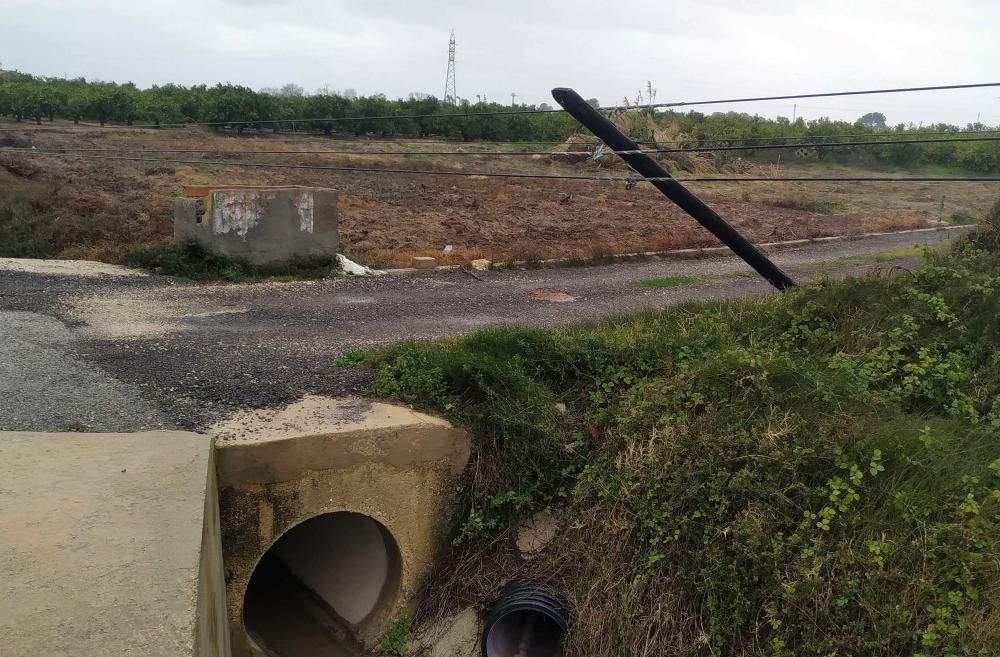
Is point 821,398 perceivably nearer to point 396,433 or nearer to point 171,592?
point 396,433

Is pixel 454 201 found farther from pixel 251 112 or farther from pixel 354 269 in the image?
pixel 251 112

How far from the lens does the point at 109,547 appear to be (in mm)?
3941

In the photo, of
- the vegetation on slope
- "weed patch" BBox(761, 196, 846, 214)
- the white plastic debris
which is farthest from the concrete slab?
"weed patch" BBox(761, 196, 846, 214)

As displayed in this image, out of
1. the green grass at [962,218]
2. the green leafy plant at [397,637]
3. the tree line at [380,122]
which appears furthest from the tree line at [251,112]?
the green leafy plant at [397,637]

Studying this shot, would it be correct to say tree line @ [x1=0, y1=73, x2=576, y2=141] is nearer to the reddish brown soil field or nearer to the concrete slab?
the reddish brown soil field

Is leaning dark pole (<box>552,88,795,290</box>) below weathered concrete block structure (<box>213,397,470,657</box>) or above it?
above

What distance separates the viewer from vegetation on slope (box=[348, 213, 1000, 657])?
5.11 metres

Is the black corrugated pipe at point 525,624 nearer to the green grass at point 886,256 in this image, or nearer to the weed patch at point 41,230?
the weed patch at point 41,230

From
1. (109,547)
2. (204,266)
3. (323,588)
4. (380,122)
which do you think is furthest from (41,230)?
(380,122)

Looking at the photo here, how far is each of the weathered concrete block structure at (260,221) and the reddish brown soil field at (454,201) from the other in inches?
59.0

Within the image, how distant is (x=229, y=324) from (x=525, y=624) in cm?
490

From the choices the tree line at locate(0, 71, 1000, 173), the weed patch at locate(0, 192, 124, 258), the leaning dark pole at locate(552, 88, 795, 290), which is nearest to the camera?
the leaning dark pole at locate(552, 88, 795, 290)

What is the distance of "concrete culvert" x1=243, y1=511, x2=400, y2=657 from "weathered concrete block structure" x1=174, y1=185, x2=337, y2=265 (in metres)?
4.66

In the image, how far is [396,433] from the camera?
6605mm
